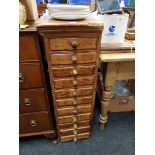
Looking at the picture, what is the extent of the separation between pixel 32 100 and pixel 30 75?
0.20 m

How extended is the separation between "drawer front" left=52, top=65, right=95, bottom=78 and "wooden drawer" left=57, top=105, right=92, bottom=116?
0.26m

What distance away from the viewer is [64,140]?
1.38 meters

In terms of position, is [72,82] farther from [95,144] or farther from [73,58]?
[95,144]

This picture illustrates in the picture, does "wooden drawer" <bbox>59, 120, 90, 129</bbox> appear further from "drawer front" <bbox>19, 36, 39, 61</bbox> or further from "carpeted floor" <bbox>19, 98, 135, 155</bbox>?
"drawer front" <bbox>19, 36, 39, 61</bbox>

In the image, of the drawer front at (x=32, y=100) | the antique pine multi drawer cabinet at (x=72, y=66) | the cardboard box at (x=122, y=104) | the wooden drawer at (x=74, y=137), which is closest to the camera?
the antique pine multi drawer cabinet at (x=72, y=66)

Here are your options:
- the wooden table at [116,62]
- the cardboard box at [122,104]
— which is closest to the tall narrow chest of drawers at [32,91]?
the wooden table at [116,62]

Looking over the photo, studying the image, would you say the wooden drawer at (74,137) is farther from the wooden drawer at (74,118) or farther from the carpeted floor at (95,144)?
the wooden drawer at (74,118)

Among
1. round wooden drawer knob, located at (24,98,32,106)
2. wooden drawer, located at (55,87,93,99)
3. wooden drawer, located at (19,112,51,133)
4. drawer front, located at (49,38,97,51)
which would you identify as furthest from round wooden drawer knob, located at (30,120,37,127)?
drawer front, located at (49,38,97,51)

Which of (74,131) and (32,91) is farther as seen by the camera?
(74,131)

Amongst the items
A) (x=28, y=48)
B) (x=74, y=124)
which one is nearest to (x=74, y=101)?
(x=74, y=124)

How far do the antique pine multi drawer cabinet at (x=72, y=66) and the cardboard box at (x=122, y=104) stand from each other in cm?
39

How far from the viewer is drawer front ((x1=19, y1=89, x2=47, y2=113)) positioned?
1144 mm

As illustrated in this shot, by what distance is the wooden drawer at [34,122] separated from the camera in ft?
4.09

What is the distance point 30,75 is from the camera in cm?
107
